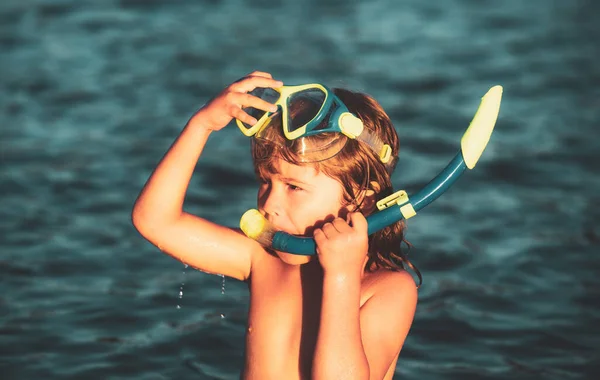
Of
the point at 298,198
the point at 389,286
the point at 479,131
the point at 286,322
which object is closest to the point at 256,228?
the point at 298,198

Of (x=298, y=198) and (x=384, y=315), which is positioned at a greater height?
(x=298, y=198)

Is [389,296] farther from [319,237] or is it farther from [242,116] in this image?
[242,116]

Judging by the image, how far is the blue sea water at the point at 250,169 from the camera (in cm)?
481

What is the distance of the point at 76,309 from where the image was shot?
197 inches

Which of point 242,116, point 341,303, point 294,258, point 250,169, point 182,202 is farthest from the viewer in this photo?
point 250,169

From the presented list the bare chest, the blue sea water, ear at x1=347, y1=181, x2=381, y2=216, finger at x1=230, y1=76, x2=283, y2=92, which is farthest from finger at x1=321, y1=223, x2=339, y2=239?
the blue sea water

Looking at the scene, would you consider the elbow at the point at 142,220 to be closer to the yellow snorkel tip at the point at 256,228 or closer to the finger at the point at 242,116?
the yellow snorkel tip at the point at 256,228

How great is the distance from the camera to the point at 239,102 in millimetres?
3285

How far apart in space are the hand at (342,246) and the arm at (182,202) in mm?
434

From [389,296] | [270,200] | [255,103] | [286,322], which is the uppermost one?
[255,103]

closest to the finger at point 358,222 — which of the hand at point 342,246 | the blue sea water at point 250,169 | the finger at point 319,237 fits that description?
the hand at point 342,246

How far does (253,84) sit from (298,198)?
39 centimetres

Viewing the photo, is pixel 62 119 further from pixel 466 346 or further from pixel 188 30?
pixel 466 346

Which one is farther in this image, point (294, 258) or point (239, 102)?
point (294, 258)
